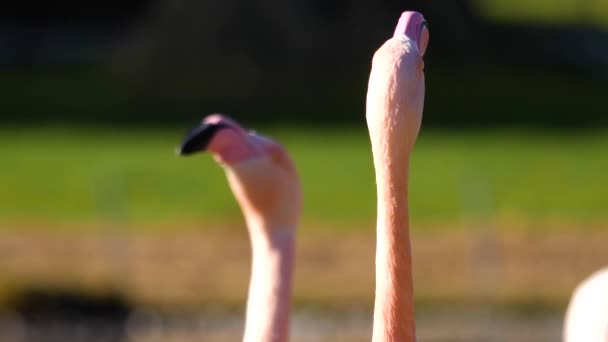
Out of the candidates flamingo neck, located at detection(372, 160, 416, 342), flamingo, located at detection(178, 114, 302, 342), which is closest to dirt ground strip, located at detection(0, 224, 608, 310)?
flamingo, located at detection(178, 114, 302, 342)

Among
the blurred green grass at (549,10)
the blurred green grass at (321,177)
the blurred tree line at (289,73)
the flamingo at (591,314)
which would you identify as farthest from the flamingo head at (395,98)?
the blurred green grass at (549,10)

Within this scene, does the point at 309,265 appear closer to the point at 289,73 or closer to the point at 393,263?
the point at 393,263

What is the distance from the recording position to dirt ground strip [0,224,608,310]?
1290 centimetres

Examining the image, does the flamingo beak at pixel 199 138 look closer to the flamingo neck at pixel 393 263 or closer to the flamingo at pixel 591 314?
the flamingo neck at pixel 393 263

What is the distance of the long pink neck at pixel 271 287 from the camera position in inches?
187

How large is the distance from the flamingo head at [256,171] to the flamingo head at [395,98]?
3.26 ft

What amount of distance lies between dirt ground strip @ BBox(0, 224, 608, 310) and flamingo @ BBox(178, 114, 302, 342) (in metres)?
7.66

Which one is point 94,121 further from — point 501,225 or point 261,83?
point 501,225

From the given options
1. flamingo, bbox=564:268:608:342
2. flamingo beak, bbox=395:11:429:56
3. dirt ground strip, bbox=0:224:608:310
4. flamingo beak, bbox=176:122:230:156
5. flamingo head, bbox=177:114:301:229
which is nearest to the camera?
flamingo, bbox=564:268:608:342

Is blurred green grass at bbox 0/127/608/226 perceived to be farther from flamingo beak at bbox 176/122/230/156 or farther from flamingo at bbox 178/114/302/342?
flamingo beak at bbox 176/122/230/156

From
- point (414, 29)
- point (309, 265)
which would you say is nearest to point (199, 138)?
point (414, 29)

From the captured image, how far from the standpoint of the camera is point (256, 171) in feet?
16.0

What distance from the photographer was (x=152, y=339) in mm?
12117

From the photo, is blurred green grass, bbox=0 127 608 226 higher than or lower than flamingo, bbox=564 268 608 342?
higher
